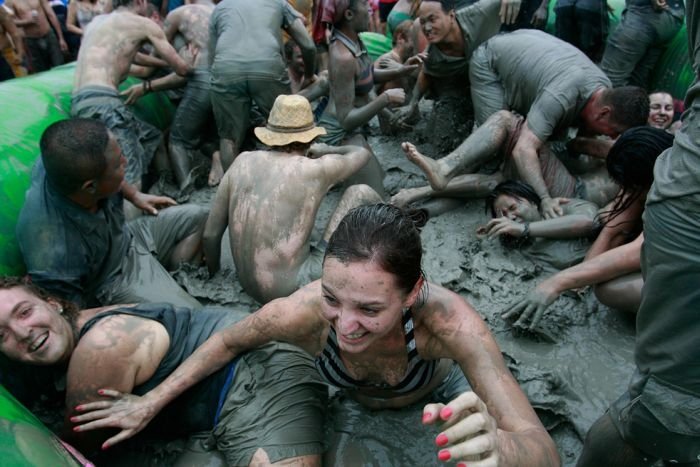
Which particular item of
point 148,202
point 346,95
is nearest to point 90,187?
point 148,202

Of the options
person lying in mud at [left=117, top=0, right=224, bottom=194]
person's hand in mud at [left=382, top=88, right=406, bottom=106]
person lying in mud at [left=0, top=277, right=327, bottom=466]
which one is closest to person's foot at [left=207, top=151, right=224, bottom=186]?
person lying in mud at [left=117, top=0, right=224, bottom=194]

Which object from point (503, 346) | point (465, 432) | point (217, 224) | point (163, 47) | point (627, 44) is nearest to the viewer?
point (465, 432)

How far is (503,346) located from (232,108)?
9.00ft

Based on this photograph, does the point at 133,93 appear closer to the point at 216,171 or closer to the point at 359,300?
the point at 216,171

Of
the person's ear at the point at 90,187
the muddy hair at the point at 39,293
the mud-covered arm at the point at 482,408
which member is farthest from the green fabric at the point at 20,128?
the mud-covered arm at the point at 482,408

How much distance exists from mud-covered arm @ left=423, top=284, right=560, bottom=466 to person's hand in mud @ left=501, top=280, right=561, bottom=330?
3.29ft

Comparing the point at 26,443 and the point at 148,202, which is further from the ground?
the point at 26,443

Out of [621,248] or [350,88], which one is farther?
[350,88]

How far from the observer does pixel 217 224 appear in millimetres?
3139

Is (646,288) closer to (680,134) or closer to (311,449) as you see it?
(680,134)

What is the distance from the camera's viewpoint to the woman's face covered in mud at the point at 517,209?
11.5 feet

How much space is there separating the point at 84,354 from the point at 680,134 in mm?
2024

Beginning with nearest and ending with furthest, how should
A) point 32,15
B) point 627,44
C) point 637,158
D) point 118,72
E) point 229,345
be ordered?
point 229,345 → point 637,158 → point 118,72 → point 627,44 → point 32,15

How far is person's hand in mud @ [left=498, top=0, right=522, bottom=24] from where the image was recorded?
4.54 metres
